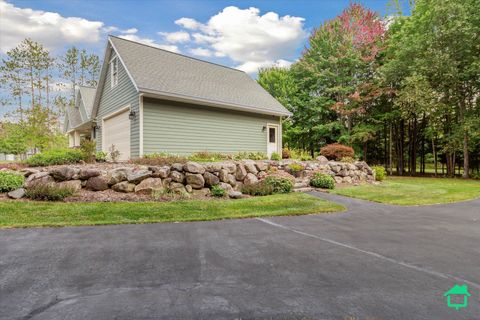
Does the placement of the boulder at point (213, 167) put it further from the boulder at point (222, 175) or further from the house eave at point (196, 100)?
the house eave at point (196, 100)

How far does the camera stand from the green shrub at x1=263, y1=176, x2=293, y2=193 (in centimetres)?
869

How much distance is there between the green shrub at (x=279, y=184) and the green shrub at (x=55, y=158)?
6.68m

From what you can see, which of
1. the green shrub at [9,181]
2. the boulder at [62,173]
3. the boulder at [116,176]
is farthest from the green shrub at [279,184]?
the green shrub at [9,181]

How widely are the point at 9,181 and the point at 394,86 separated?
2118 centimetres

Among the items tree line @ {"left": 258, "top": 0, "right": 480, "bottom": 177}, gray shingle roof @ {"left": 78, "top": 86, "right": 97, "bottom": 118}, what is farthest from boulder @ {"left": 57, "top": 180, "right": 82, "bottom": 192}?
tree line @ {"left": 258, "top": 0, "right": 480, "bottom": 177}

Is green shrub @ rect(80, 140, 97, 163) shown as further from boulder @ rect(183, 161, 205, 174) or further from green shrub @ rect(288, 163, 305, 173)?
green shrub @ rect(288, 163, 305, 173)

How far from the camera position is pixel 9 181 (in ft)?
21.4

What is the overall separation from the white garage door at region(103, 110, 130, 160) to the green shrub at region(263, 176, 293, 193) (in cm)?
648

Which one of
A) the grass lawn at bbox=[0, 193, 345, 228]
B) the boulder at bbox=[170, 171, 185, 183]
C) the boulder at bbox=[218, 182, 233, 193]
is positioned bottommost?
the grass lawn at bbox=[0, 193, 345, 228]

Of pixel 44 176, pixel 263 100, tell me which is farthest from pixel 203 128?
pixel 44 176

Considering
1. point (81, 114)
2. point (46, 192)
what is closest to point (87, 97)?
point (81, 114)

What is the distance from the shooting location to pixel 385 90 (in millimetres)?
17938

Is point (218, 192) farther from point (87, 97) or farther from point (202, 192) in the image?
point (87, 97)

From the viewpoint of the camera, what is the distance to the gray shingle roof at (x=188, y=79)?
11102mm
